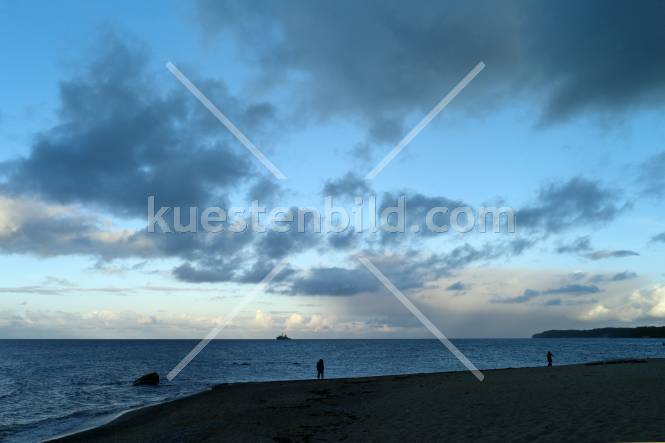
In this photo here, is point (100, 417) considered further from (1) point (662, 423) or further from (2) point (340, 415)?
(1) point (662, 423)

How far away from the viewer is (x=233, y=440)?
58.4 feet

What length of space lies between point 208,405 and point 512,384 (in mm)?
18088

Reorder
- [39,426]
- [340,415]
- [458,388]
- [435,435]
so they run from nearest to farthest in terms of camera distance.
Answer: [435,435], [340,415], [458,388], [39,426]

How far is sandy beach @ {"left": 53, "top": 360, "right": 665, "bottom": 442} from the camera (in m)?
14.5

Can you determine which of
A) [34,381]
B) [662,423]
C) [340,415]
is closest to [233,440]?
[340,415]

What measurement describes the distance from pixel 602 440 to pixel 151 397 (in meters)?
35.9

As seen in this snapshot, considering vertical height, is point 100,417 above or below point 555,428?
below

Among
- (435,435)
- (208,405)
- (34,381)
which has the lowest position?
(34,381)

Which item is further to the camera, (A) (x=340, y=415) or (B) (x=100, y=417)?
(B) (x=100, y=417)

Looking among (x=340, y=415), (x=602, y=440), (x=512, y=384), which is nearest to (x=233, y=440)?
(x=340, y=415)

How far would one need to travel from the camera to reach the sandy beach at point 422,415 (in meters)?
14.5

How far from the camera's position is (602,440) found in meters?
12.5

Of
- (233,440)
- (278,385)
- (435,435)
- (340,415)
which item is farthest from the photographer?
(278,385)

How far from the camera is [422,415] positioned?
18859mm
